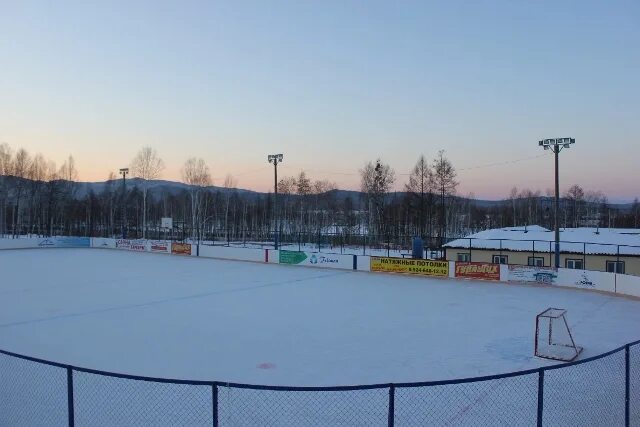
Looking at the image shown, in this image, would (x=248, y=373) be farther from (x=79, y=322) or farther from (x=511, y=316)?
(x=511, y=316)

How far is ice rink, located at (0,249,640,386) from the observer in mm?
10445

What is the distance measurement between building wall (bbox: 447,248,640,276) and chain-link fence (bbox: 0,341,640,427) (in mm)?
24584

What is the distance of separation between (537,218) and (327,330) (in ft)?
326

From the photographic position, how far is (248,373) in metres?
9.86

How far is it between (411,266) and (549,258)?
10.6 meters

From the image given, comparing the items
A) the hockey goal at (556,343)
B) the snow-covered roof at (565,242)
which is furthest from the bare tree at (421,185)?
the hockey goal at (556,343)

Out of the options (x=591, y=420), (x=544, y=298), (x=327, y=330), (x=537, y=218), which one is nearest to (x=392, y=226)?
(x=537, y=218)

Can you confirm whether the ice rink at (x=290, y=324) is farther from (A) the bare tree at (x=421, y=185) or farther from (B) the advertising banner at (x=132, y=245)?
(A) the bare tree at (x=421, y=185)

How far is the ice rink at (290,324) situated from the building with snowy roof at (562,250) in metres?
Result: 9.69

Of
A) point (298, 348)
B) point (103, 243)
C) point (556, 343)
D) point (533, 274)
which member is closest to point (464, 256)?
point (533, 274)

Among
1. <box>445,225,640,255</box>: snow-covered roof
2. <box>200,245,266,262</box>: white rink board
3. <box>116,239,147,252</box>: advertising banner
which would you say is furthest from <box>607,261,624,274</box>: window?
<box>116,239,147,252</box>: advertising banner

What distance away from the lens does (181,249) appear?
4053 cm

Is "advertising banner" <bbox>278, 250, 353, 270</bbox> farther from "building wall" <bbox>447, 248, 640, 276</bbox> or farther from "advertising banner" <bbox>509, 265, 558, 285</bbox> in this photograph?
"advertising banner" <bbox>509, 265, 558, 285</bbox>

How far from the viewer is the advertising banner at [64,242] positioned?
150 ft
